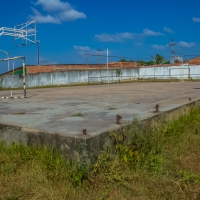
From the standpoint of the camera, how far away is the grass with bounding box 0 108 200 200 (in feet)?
8.49

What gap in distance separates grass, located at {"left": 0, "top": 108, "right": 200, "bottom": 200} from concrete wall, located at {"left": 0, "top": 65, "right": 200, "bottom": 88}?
50.9ft

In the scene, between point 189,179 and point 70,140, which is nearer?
point 189,179

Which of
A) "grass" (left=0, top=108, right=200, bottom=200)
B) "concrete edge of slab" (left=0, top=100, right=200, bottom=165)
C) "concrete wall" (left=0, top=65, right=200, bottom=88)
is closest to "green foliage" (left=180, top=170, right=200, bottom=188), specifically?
Answer: "grass" (left=0, top=108, right=200, bottom=200)

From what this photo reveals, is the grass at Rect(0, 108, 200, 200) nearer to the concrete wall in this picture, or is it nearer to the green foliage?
the green foliage

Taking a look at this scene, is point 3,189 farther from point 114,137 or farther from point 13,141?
point 114,137

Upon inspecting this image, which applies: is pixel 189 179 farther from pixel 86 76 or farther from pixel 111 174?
pixel 86 76

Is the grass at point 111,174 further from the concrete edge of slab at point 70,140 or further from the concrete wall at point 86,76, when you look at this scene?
the concrete wall at point 86,76

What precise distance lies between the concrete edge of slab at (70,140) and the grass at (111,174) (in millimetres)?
83

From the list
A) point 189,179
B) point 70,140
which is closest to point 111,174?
point 70,140

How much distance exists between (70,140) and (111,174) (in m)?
0.61

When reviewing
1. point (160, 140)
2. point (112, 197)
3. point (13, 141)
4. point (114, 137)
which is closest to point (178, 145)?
point (160, 140)

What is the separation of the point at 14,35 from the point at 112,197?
62.6 ft

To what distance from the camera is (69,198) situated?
2525 millimetres

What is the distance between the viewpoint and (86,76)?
27.3m
